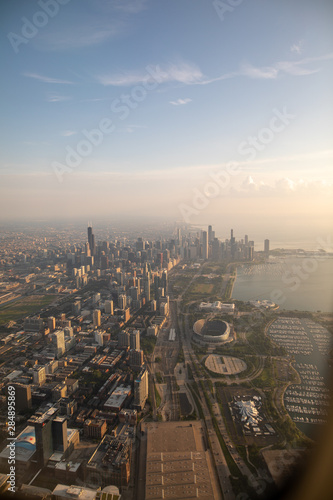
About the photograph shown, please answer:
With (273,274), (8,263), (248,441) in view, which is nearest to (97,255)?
(8,263)

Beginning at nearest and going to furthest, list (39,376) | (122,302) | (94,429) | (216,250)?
1. (94,429)
2. (39,376)
3. (122,302)
4. (216,250)

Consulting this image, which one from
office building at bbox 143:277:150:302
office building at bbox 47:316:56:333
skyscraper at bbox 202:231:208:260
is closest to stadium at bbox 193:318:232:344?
office building at bbox 143:277:150:302

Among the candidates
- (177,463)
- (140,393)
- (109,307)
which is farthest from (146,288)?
(177,463)

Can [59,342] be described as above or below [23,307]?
above

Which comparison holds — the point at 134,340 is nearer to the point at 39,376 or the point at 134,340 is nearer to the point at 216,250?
the point at 39,376

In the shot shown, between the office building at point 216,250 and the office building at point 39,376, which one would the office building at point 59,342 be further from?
the office building at point 216,250

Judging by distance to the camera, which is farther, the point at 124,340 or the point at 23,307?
the point at 23,307

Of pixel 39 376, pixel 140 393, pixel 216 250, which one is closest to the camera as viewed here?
pixel 140 393

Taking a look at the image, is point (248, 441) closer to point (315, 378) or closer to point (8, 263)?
point (315, 378)
